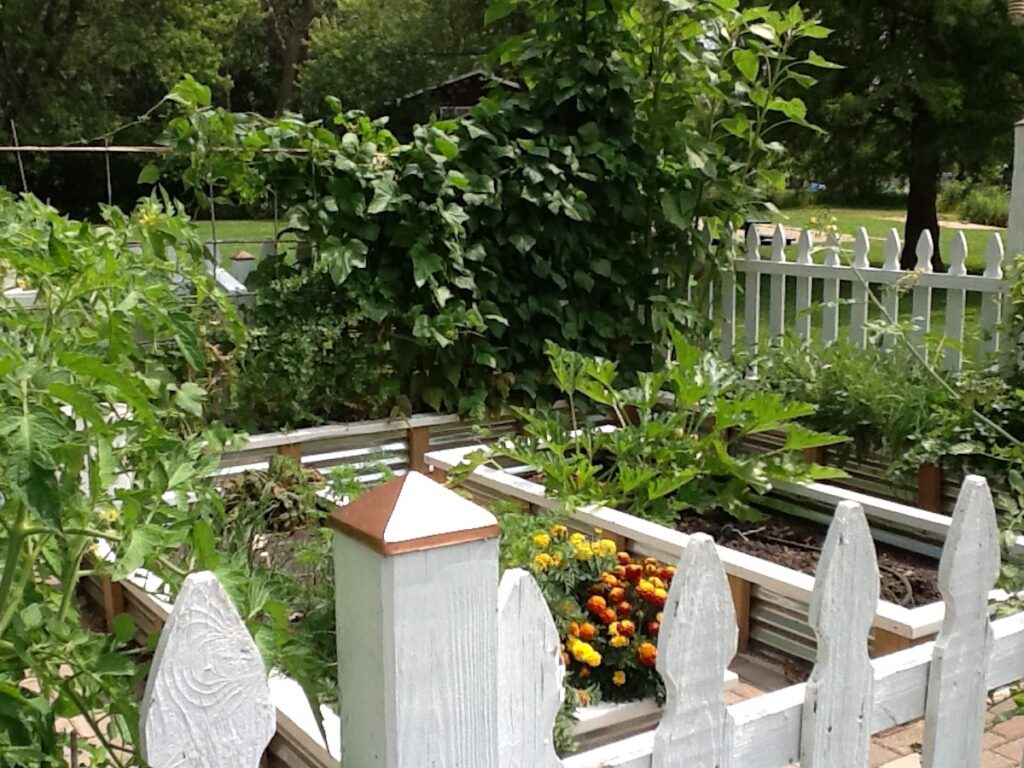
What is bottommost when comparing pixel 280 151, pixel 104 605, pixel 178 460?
pixel 104 605

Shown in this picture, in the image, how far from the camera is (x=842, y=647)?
159 centimetres

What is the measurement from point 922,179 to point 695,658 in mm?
12709

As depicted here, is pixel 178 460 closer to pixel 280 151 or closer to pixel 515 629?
pixel 515 629

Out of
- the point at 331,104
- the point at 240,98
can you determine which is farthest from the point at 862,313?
the point at 240,98

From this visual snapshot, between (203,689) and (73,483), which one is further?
(73,483)

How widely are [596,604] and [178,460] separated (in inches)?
53.9

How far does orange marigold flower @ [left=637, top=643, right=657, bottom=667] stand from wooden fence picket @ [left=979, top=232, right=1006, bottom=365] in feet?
9.00

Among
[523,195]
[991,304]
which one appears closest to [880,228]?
[991,304]

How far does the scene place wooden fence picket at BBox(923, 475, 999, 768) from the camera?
1713 millimetres

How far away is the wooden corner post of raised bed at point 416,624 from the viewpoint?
3.64ft

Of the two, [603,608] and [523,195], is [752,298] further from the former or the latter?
[603,608]

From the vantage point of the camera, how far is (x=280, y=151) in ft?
15.1

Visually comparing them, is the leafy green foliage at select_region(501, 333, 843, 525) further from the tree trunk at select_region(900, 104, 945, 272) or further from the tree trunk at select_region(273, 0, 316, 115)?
the tree trunk at select_region(273, 0, 316, 115)

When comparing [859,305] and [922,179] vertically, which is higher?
[922,179]
